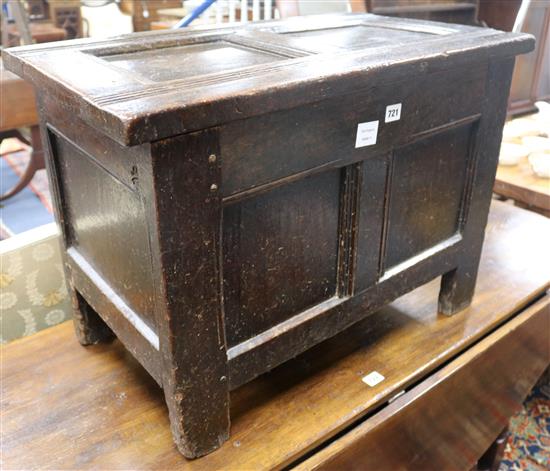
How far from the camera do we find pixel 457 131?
96 centimetres

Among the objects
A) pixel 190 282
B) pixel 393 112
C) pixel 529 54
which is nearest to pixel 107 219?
pixel 190 282

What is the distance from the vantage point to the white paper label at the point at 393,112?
81 centimetres

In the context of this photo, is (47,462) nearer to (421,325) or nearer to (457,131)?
(421,325)

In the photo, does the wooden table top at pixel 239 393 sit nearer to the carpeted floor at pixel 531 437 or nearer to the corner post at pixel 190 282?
the corner post at pixel 190 282

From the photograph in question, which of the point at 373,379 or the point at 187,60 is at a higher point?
the point at 187,60

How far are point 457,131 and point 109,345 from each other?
719 millimetres

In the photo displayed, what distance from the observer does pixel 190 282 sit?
69 cm

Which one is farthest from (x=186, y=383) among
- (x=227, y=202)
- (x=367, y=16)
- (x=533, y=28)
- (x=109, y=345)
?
(x=533, y=28)

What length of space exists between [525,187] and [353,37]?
1003 millimetres

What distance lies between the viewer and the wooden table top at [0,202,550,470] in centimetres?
83

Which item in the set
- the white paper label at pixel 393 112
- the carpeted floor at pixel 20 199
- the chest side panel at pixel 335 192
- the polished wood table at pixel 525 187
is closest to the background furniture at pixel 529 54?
the polished wood table at pixel 525 187

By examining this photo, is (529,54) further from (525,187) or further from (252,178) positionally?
(252,178)

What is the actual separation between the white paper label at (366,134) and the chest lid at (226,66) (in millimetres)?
65

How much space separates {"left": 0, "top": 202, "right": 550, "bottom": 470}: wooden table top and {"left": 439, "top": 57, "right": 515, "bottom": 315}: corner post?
0.17ft
